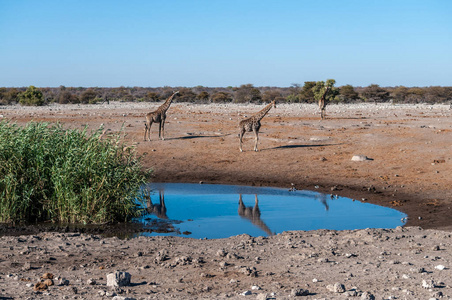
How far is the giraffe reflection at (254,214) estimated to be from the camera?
36.4ft

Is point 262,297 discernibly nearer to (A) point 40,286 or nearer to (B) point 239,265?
(B) point 239,265

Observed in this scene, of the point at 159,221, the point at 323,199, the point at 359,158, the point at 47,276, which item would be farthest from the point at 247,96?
the point at 47,276

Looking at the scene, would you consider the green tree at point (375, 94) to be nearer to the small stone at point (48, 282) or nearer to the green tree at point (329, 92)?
the green tree at point (329, 92)

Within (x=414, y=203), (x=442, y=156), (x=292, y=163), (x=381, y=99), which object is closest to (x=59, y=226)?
(x=414, y=203)

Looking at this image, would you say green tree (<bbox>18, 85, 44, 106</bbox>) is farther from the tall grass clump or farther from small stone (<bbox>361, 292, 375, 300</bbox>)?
small stone (<bbox>361, 292, 375, 300</bbox>)

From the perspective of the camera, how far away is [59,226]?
10.9 metres

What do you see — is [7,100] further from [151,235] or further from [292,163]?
[151,235]

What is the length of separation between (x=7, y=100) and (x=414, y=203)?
1946 inches

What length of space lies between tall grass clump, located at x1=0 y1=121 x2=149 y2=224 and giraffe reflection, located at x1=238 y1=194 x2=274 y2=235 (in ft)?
7.69

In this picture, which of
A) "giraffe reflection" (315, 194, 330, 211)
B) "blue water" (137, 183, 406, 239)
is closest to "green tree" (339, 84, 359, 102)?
"giraffe reflection" (315, 194, 330, 211)

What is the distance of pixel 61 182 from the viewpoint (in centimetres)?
1109

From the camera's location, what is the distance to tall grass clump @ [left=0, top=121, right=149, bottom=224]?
11.0 metres

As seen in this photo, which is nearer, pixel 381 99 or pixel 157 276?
pixel 157 276

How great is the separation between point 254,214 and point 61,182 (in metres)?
4.08
